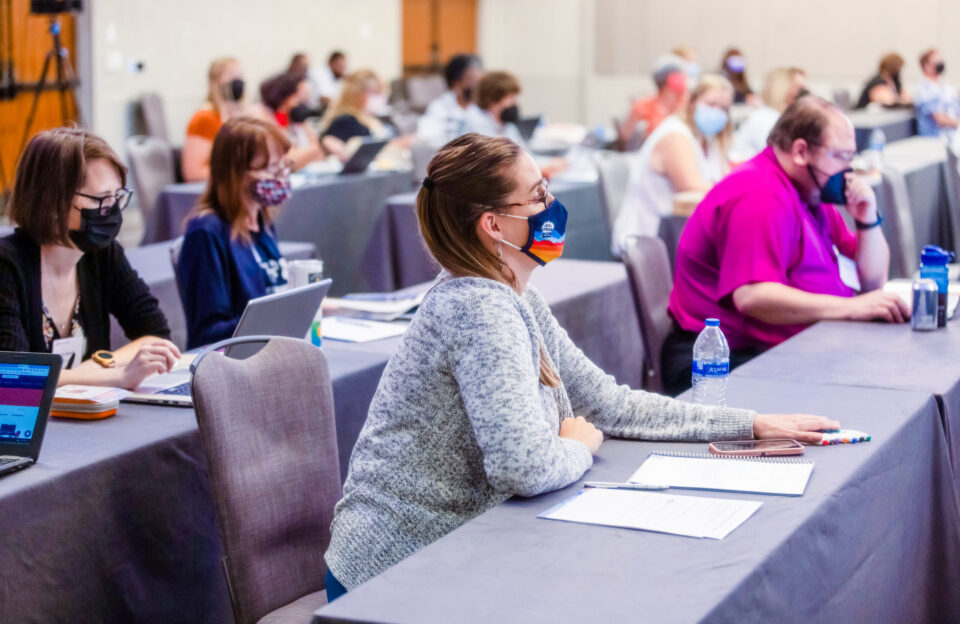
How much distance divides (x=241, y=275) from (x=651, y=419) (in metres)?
1.50

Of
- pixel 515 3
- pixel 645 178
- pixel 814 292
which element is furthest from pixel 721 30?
pixel 814 292

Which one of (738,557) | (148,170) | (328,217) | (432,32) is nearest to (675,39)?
(432,32)

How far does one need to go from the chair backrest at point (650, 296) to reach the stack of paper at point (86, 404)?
162cm

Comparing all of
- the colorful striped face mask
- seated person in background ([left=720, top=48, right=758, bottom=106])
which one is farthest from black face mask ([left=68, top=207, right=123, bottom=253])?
seated person in background ([left=720, top=48, right=758, bottom=106])

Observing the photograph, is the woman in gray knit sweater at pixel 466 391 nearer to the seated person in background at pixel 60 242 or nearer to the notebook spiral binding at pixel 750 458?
the notebook spiral binding at pixel 750 458

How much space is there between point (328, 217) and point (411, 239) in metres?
0.47

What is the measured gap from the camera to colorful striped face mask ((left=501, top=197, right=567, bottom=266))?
1951 mm

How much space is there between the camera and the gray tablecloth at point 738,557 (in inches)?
56.5

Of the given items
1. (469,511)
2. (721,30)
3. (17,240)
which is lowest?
(469,511)

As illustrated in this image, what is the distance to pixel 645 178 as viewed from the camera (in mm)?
5250

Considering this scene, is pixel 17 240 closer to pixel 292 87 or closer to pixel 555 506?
pixel 555 506

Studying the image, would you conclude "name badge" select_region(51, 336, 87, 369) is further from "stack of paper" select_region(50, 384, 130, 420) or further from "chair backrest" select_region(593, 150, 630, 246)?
"chair backrest" select_region(593, 150, 630, 246)

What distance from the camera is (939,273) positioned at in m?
3.07

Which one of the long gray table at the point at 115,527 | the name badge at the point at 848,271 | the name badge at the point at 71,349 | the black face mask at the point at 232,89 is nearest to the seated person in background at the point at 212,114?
the black face mask at the point at 232,89
